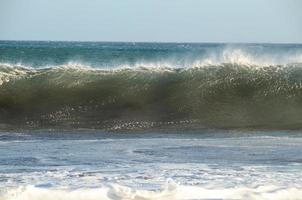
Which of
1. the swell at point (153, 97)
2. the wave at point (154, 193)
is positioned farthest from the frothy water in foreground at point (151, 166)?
the swell at point (153, 97)

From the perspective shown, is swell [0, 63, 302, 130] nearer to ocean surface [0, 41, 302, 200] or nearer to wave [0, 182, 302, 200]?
ocean surface [0, 41, 302, 200]

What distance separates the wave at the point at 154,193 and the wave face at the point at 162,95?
5991mm

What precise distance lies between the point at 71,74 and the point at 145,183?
1022 centimetres

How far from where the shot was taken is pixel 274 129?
11.6 m

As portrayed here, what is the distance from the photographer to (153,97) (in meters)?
14.5

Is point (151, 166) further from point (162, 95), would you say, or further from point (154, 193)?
point (162, 95)

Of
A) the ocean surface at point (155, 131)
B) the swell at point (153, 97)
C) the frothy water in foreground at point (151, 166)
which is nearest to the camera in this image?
the frothy water in foreground at point (151, 166)

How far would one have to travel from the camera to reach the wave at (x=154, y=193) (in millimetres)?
5730

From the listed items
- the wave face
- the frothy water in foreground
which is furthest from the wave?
the wave face

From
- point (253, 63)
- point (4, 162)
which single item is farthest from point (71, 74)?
point (4, 162)

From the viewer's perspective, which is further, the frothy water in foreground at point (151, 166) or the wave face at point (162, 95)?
the wave face at point (162, 95)

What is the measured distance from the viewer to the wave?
5.73 metres

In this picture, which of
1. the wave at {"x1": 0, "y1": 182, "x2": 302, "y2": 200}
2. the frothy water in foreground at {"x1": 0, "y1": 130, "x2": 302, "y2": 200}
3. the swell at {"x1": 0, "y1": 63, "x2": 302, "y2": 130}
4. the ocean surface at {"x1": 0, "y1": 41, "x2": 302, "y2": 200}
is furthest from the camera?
the swell at {"x1": 0, "y1": 63, "x2": 302, "y2": 130}

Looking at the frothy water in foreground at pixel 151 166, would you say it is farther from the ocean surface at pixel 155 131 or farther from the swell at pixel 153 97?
the swell at pixel 153 97
